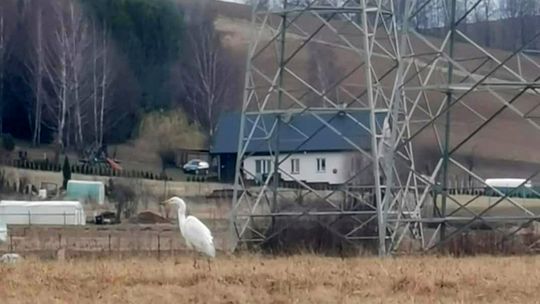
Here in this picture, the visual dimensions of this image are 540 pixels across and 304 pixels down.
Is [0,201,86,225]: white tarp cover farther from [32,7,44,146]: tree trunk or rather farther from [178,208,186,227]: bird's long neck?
[178,208,186,227]: bird's long neck

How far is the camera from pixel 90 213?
55.1 metres

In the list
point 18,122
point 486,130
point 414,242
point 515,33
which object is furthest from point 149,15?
point 414,242

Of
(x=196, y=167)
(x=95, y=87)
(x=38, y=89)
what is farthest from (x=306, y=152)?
(x=38, y=89)

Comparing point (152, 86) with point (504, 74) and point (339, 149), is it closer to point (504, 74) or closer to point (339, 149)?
point (339, 149)

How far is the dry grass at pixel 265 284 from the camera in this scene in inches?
576

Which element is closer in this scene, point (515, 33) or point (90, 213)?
point (515, 33)

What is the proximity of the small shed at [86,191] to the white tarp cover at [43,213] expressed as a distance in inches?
269

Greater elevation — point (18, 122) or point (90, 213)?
point (18, 122)

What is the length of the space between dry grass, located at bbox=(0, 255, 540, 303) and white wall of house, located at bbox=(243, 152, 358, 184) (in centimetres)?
3644

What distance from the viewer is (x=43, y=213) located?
162 ft

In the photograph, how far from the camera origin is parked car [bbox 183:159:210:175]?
68000mm

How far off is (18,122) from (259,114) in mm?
43531

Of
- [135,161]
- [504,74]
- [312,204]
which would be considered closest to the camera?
[504,74]

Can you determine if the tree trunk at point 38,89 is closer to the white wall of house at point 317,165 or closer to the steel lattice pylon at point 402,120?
the white wall of house at point 317,165
